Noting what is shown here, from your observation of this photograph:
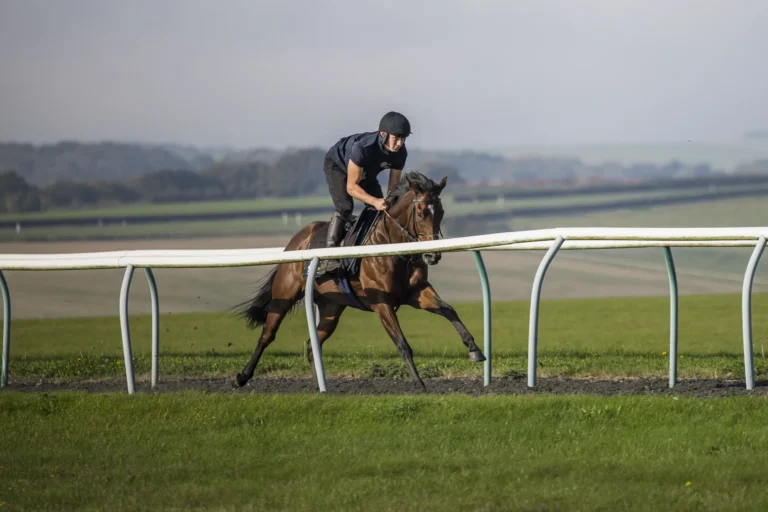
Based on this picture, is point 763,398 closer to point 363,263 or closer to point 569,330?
point 363,263

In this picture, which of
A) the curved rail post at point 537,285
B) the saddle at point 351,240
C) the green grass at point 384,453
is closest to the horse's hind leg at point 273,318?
the saddle at point 351,240

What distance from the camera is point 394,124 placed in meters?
8.90

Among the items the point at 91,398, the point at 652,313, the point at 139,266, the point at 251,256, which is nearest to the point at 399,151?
the point at 251,256

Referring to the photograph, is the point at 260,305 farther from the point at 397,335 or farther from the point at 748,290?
the point at 748,290

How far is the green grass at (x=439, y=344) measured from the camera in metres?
10.2

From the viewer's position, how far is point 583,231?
23.8 ft

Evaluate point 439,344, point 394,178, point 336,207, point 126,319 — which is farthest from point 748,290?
point 439,344

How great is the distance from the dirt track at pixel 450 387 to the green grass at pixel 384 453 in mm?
1059

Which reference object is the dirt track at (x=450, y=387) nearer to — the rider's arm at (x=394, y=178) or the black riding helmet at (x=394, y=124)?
the rider's arm at (x=394, y=178)

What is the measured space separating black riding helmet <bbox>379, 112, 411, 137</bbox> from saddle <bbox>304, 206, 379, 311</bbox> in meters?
0.62

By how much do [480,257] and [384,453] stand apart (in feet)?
8.63

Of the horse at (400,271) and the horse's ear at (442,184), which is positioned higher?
the horse's ear at (442,184)

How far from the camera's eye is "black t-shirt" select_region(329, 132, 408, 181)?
903 cm

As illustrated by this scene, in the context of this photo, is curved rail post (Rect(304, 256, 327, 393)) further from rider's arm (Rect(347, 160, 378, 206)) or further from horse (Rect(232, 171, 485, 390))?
rider's arm (Rect(347, 160, 378, 206))
